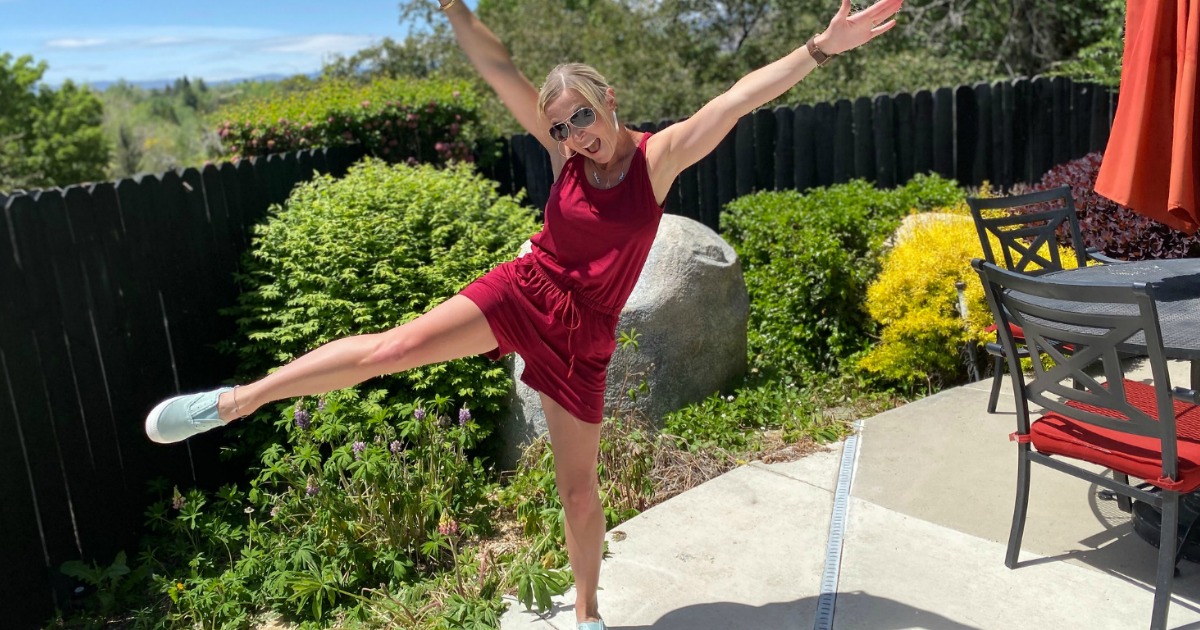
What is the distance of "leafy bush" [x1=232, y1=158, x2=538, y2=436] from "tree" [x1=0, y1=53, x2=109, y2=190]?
42641mm

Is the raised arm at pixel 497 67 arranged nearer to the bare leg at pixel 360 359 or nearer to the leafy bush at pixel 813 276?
the bare leg at pixel 360 359

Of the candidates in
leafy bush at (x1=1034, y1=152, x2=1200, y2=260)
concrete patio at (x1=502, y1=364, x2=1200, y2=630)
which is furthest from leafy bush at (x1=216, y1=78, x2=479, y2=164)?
concrete patio at (x1=502, y1=364, x2=1200, y2=630)

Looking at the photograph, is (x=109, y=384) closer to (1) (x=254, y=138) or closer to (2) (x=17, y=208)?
(2) (x=17, y=208)

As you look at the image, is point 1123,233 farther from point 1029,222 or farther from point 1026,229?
point 1029,222

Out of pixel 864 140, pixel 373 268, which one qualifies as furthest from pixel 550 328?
pixel 864 140

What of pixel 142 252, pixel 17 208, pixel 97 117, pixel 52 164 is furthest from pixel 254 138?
pixel 97 117

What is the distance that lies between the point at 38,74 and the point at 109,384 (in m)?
51.7

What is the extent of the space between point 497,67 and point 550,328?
33.7 inches

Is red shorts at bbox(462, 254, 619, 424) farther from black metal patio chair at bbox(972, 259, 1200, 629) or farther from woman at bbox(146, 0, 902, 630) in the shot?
black metal patio chair at bbox(972, 259, 1200, 629)

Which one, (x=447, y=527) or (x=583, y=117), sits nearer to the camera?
(x=583, y=117)

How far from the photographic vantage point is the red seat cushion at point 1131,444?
2.71 m

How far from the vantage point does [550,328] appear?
8.75ft

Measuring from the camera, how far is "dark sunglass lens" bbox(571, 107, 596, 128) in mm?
2512

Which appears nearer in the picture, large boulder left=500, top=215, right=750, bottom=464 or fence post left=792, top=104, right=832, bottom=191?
large boulder left=500, top=215, right=750, bottom=464
